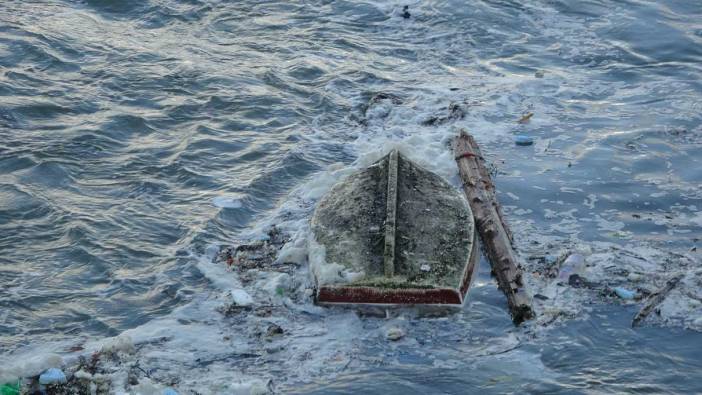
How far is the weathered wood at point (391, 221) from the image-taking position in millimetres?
7203

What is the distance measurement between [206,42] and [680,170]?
25.8ft

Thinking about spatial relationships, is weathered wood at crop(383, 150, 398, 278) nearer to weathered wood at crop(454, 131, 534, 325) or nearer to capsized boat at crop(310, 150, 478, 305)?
capsized boat at crop(310, 150, 478, 305)

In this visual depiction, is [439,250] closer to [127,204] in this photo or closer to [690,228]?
[690,228]

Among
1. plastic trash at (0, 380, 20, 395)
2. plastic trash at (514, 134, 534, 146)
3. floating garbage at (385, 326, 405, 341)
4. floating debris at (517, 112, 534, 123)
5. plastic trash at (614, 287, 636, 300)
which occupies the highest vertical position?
floating debris at (517, 112, 534, 123)

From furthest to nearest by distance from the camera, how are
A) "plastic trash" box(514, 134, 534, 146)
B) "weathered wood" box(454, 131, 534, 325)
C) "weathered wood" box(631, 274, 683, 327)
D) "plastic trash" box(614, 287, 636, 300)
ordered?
"plastic trash" box(514, 134, 534, 146) < "plastic trash" box(614, 287, 636, 300) < "weathered wood" box(454, 131, 534, 325) < "weathered wood" box(631, 274, 683, 327)

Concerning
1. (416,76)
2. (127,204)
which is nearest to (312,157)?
(127,204)

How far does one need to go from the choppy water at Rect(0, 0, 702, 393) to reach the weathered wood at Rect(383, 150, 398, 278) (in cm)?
50

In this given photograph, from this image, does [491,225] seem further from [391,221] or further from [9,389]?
[9,389]

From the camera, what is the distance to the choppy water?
677 centimetres

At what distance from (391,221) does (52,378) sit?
3.11m

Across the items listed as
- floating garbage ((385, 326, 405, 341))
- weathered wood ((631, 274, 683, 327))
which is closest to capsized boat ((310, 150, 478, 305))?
floating garbage ((385, 326, 405, 341))

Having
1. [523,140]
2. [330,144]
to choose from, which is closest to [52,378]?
[330,144]

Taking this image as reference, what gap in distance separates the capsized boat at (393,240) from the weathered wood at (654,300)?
56.2 inches

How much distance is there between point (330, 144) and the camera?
11.0m
